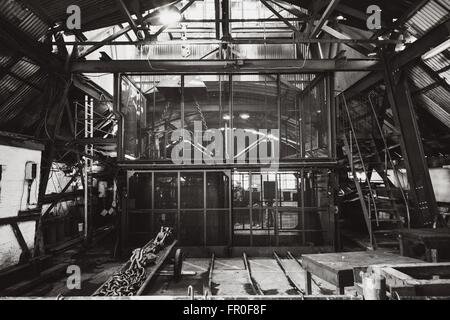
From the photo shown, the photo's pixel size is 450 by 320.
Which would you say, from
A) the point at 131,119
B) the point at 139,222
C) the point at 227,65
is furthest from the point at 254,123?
the point at 139,222

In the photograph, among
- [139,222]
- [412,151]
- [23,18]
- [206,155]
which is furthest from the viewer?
[139,222]

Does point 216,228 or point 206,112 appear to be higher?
point 206,112

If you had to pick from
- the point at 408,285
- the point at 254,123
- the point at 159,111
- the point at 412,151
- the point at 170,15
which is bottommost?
the point at 408,285

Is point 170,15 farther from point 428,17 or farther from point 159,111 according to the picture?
point 159,111

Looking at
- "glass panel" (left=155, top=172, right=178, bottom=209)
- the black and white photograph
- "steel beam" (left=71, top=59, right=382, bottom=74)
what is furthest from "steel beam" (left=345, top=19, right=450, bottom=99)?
"glass panel" (left=155, top=172, right=178, bottom=209)

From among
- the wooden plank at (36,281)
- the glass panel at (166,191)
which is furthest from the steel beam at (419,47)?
the wooden plank at (36,281)

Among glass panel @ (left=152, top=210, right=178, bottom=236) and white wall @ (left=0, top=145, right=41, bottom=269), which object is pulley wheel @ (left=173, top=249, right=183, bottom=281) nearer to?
glass panel @ (left=152, top=210, right=178, bottom=236)

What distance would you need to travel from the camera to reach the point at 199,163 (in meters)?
10.8

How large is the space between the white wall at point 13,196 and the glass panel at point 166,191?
430 cm

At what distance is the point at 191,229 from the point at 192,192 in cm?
136

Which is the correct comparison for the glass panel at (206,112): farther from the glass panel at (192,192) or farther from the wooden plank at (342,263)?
the wooden plank at (342,263)

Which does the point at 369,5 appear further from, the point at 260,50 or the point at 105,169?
the point at 105,169

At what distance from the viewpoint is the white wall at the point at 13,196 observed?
715 cm

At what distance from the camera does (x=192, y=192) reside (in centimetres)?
1159
